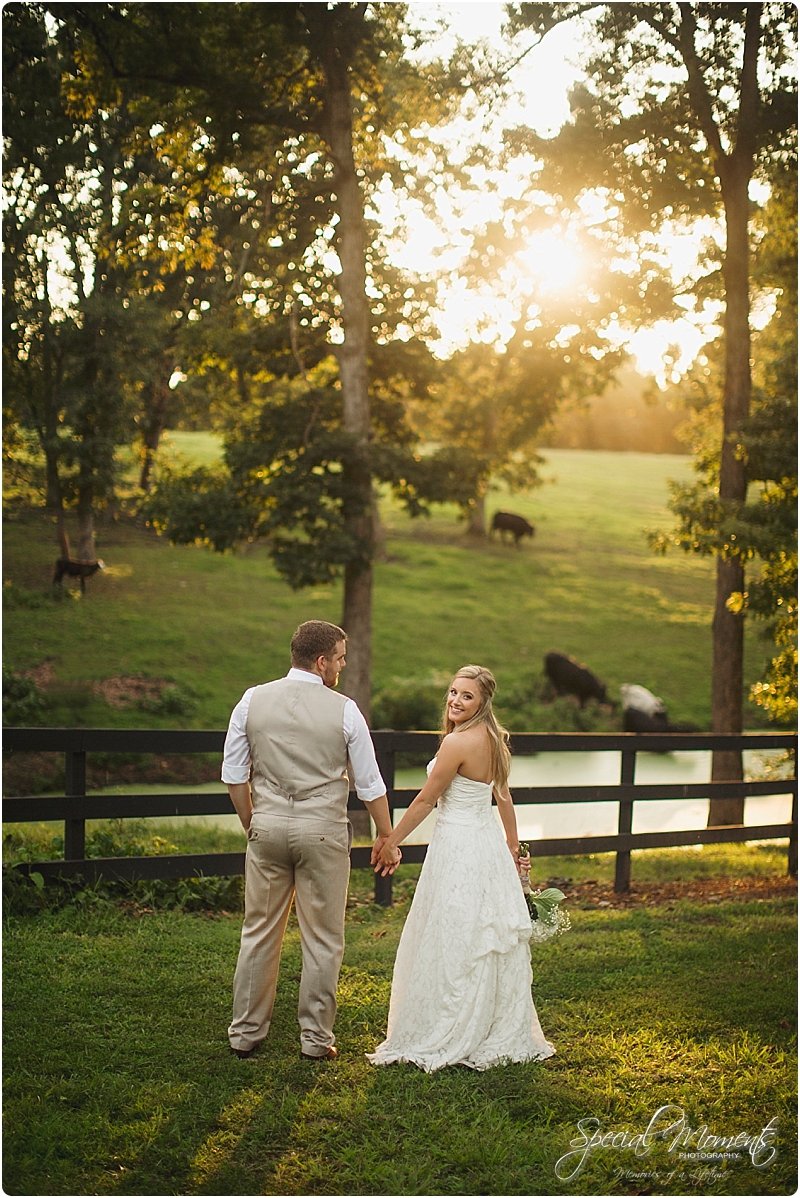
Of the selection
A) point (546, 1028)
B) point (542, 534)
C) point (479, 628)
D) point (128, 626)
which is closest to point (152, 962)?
point (546, 1028)

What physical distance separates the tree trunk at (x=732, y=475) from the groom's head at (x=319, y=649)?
9.00 m

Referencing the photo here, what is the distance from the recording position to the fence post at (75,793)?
6.49 metres

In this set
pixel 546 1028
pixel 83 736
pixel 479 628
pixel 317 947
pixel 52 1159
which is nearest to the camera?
pixel 52 1159

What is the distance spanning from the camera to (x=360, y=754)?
15.5ft

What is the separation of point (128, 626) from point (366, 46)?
15.0 m

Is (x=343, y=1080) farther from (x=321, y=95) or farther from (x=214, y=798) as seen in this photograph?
(x=321, y=95)

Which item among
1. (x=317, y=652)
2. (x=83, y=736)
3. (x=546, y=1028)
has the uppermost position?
(x=317, y=652)

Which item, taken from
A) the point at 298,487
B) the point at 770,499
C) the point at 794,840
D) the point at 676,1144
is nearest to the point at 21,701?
the point at 298,487

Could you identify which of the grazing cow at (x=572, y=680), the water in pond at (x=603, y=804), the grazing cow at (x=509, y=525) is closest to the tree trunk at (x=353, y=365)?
the water in pond at (x=603, y=804)

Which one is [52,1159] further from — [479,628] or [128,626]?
[479,628]

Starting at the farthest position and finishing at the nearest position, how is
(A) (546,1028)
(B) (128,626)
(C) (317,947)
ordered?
(B) (128,626) → (A) (546,1028) → (C) (317,947)

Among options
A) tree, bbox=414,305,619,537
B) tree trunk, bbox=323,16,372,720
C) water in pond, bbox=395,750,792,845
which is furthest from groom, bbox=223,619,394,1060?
tree, bbox=414,305,619,537

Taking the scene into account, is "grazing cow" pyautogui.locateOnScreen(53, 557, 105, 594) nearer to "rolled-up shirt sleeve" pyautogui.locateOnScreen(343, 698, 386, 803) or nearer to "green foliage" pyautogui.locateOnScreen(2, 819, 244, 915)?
"green foliage" pyautogui.locateOnScreen(2, 819, 244, 915)

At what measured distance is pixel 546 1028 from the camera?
5180 mm
